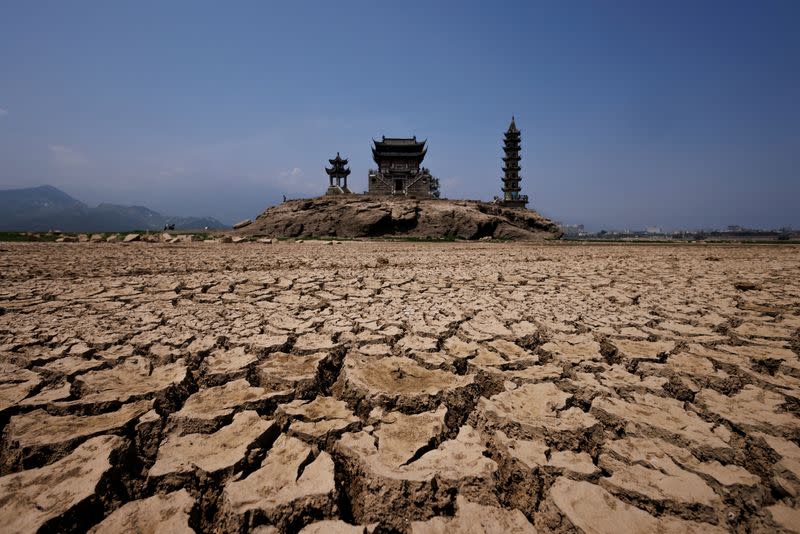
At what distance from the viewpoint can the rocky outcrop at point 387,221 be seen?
21500 millimetres

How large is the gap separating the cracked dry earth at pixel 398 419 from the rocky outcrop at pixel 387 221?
61.7 feet

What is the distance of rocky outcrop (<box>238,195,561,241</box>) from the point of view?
21500 mm

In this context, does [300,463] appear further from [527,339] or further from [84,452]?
[527,339]

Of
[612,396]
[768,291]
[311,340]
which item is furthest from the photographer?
[768,291]

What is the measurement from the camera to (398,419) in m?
1.41

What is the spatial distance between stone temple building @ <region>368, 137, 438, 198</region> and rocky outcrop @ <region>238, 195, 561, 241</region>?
20.4 feet

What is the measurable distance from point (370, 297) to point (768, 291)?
4474 millimetres

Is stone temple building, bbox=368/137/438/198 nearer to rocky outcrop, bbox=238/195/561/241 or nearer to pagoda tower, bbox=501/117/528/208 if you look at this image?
rocky outcrop, bbox=238/195/561/241

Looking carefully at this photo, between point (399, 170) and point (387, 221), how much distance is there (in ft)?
37.7

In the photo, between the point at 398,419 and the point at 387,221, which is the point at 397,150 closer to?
the point at 387,221

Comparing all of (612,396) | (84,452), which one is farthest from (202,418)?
(612,396)

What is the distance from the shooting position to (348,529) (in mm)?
896

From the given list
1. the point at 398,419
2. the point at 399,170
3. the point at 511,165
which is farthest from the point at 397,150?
the point at 398,419

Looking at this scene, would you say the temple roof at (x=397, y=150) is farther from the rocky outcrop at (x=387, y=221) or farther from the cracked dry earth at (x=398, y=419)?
the cracked dry earth at (x=398, y=419)
